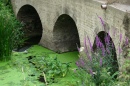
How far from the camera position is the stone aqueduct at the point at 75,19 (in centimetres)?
898

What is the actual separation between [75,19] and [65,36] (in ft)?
7.10

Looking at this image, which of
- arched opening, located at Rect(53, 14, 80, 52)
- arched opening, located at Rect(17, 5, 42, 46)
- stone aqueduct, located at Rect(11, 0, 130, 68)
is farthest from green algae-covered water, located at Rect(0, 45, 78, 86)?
arched opening, located at Rect(17, 5, 42, 46)

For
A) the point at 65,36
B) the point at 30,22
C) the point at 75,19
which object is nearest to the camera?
the point at 75,19

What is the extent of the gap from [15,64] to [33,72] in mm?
1036

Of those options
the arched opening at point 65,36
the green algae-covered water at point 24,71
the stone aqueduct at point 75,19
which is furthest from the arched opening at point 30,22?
the green algae-covered water at point 24,71

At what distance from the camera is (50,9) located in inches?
523

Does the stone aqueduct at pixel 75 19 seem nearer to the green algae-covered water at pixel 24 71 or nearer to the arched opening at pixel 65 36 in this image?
the arched opening at pixel 65 36

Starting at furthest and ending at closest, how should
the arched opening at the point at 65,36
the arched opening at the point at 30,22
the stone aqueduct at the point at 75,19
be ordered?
the arched opening at the point at 30,22
the arched opening at the point at 65,36
the stone aqueduct at the point at 75,19

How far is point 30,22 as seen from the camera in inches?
649

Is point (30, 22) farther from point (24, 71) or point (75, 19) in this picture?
point (24, 71)

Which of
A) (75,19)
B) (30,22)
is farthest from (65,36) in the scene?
(30,22)

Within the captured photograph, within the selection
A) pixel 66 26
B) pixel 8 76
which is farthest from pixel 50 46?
pixel 8 76

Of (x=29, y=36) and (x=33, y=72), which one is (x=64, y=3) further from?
(x=29, y=36)

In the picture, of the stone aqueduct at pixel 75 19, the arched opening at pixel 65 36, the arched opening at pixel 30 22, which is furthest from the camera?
the arched opening at pixel 30 22
